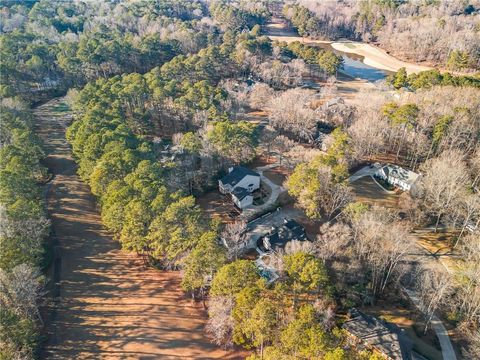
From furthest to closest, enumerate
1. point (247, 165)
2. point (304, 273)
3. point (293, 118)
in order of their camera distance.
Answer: point (293, 118), point (247, 165), point (304, 273)

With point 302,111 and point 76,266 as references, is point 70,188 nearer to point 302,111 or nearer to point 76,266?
point 76,266

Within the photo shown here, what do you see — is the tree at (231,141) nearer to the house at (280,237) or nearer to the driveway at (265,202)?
the driveway at (265,202)

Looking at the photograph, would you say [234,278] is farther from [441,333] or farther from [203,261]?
[441,333]

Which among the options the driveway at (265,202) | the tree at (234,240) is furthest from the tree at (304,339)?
the driveway at (265,202)

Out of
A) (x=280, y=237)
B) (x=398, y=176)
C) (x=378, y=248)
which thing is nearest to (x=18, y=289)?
(x=280, y=237)

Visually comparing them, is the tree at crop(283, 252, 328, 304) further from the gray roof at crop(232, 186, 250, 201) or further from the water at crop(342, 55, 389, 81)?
the water at crop(342, 55, 389, 81)

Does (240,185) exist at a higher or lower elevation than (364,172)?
higher

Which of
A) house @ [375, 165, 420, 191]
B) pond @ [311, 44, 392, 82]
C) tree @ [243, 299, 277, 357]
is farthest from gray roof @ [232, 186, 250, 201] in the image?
pond @ [311, 44, 392, 82]
